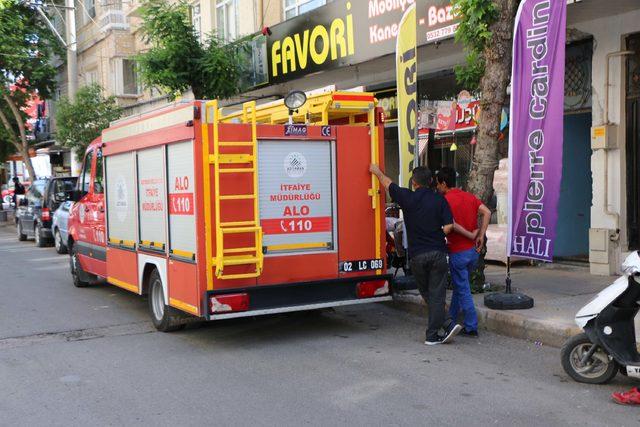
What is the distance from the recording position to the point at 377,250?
7660mm

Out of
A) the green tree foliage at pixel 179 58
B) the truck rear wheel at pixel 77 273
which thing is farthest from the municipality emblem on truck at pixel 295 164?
the green tree foliage at pixel 179 58

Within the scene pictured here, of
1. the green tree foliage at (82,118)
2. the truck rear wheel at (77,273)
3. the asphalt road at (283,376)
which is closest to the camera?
the asphalt road at (283,376)

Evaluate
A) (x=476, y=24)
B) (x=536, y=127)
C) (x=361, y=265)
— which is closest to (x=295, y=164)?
(x=361, y=265)

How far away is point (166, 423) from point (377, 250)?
347 centimetres

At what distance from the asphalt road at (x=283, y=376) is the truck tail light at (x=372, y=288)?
0.50 m

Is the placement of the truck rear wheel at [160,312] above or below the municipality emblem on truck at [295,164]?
below

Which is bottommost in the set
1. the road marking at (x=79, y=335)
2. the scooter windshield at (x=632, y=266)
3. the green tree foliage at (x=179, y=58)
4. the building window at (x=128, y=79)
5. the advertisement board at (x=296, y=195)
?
the road marking at (x=79, y=335)

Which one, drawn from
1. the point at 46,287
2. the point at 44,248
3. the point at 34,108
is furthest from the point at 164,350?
the point at 34,108

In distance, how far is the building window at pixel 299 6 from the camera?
626 inches

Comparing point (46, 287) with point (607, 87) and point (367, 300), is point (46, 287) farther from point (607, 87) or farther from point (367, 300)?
point (607, 87)

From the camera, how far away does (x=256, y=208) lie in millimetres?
6953

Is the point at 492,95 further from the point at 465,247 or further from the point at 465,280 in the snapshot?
the point at 465,280

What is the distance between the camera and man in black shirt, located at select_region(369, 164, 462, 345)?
6.89m

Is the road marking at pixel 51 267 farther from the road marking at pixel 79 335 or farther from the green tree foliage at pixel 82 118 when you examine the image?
the green tree foliage at pixel 82 118
